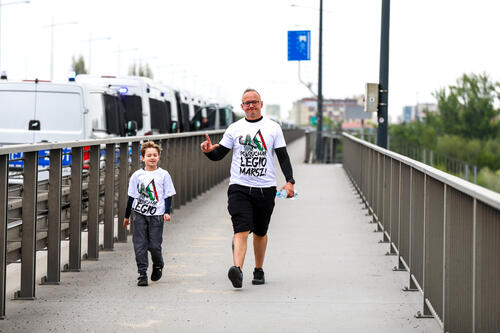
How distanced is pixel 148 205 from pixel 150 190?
0.13m

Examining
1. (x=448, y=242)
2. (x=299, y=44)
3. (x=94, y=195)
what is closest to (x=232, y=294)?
(x=94, y=195)

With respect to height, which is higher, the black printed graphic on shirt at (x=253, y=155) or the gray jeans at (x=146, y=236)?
the black printed graphic on shirt at (x=253, y=155)

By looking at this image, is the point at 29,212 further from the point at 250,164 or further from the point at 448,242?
the point at 448,242

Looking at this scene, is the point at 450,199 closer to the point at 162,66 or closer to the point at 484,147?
the point at 162,66

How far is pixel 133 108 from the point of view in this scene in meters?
21.7

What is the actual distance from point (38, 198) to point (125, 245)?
10.0 feet

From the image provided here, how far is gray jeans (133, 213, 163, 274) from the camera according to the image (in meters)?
8.16

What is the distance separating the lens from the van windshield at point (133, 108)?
70.6 feet

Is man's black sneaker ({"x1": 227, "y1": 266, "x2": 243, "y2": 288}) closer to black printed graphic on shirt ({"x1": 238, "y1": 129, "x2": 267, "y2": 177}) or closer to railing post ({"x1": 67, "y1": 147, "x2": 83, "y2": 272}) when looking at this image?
black printed graphic on shirt ({"x1": 238, "y1": 129, "x2": 267, "y2": 177})

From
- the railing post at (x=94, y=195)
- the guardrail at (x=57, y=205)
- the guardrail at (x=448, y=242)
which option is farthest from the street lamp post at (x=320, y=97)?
the railing post at (x=94, y=195)

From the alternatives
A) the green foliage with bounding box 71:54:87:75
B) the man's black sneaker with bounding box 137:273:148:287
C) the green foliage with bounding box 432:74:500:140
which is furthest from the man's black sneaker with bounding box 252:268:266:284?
the green foliage with bounding box 432:74:500:140

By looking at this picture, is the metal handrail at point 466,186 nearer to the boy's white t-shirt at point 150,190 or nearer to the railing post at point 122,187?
the boy's white t-shirt at point 150,190

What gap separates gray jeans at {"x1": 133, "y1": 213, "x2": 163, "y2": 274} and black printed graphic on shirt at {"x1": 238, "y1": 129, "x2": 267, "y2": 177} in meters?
0.84

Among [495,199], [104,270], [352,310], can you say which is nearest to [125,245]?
[104,270]
